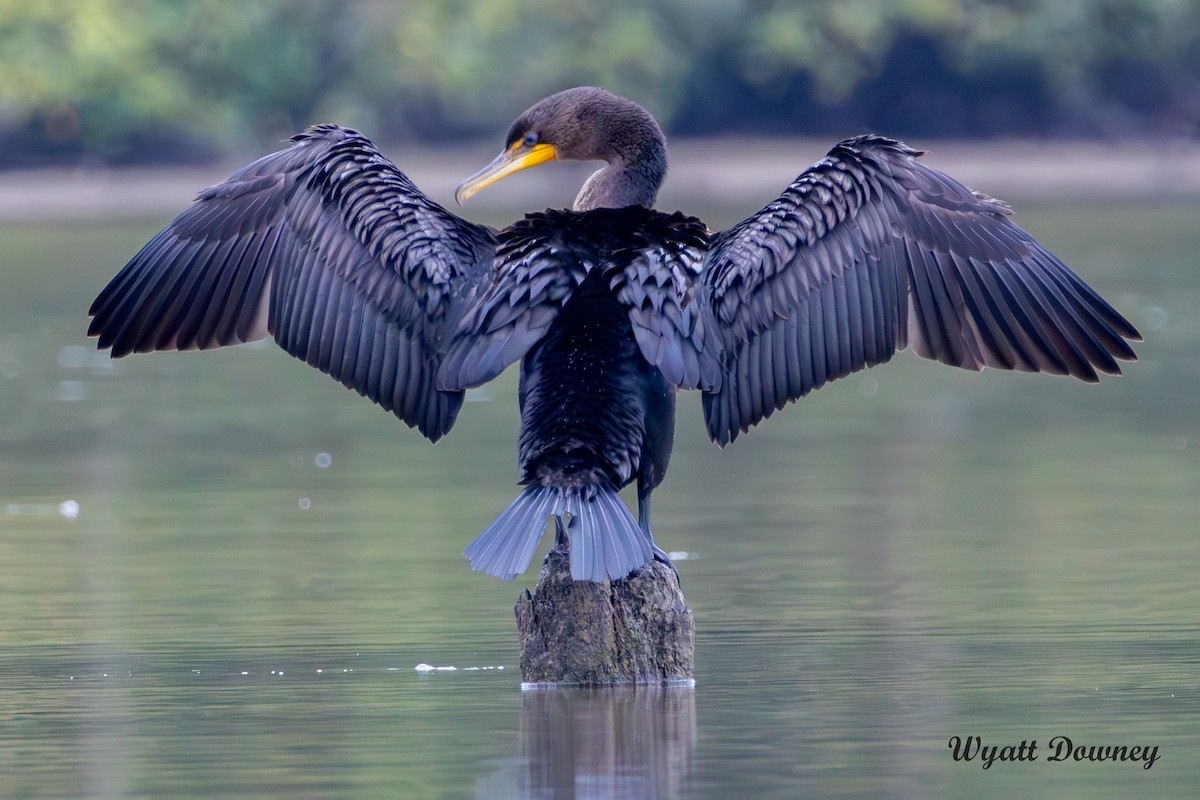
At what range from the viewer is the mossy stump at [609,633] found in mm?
7363

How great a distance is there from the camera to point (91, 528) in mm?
11086

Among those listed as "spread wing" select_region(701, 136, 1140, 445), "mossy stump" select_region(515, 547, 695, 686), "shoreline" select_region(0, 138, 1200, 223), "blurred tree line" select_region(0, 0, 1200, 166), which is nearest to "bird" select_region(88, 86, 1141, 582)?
"spread wing" select_region(701, 136, 1140, 445)

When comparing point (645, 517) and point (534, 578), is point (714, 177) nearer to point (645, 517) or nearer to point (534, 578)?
point (534, 578)

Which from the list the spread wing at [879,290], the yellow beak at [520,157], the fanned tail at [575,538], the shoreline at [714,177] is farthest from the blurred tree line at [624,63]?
the fanned tail at [575,538]

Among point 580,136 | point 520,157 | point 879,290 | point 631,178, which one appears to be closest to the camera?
point 879,290

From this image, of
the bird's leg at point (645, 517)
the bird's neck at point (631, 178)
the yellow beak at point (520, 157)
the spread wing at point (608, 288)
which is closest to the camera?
the spread wing at point (608, 288)

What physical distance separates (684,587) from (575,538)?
234cm

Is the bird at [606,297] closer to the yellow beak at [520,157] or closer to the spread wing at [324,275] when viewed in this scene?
the spread wing at [324,275]

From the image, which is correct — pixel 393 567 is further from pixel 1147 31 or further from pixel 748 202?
pixel 1147 31

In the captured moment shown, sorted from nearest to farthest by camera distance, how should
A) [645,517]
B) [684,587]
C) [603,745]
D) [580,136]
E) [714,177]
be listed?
[603,745]
[645,517]
[580,136]
[684,587]
[714,177]

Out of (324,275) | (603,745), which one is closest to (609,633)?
(603,745)

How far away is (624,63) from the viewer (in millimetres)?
54125

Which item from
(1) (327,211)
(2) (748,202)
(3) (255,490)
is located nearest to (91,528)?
(3) (255,490)

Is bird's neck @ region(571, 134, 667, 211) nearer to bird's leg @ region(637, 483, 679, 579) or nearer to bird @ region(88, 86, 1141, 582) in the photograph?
bird @ region(88, 86, 1141, 582)
